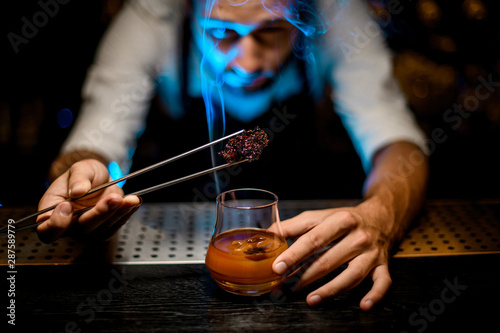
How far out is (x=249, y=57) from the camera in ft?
6.98

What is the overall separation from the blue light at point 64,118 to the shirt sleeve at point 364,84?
203 centimetres

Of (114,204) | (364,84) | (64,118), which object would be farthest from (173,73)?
(114,204)

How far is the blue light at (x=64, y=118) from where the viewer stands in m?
2.93

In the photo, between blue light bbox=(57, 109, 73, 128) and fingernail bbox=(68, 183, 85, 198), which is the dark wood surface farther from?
blue light bbox=(57, 109, 73, 128)

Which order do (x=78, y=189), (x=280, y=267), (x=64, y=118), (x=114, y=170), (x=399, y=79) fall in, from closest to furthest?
(x=280, y=267) < (x=78, y=189) < (x=114, y=170) < (x=64, y=118) < (x=399, y=79)

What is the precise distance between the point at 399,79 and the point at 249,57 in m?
1.65

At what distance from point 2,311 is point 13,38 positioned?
228 cm

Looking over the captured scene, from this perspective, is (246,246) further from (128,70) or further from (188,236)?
(128,70)

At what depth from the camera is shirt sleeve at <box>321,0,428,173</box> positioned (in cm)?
223

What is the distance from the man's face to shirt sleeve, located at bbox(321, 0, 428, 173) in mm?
387

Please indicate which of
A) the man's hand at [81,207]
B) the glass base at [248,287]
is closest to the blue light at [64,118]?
the man's hand at [81,207]

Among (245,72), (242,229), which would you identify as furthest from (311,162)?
(242,229)

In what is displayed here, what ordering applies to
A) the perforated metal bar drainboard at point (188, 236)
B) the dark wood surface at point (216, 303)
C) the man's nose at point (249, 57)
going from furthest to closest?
the man's nose at point (249, 57) < the perforated metal bar drainboard at point (188, 236) < the dark wood surface at point (216, 303)

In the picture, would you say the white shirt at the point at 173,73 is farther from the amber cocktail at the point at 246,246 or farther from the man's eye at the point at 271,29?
the amber cocktail at the point at 246,246
